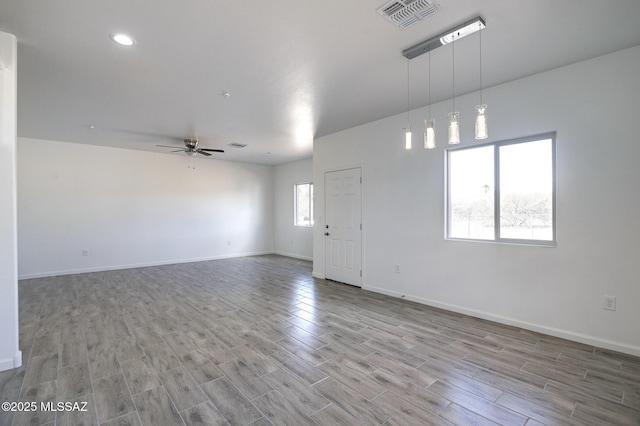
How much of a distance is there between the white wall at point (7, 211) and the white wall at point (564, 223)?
4.42 metres

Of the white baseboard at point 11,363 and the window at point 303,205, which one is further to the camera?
the window at point 303,205

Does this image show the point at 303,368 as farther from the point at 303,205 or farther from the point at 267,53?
the point at 303,205

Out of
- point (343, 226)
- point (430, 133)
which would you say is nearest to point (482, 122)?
point (430, 133)

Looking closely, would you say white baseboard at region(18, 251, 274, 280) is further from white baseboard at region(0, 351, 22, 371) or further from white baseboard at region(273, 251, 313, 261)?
white baseboard at region(0, 351, 22, 371)

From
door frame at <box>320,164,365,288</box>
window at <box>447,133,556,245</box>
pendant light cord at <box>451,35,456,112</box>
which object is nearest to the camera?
pendant light cord at <box>451,35,456,112</box>

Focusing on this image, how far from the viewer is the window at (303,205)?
28.0 feet

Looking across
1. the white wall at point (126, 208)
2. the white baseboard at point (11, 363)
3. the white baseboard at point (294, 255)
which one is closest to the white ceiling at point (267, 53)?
the white wall at point (126, 208)

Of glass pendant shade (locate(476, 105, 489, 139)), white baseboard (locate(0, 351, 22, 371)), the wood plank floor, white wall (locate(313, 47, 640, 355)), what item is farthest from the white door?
white baseboard (locate(0, 351, 22, 371))

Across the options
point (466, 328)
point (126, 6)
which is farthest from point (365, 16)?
point (466, 328)

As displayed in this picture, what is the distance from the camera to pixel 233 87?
11.6 ft

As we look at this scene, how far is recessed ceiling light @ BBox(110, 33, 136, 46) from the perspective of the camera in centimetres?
249

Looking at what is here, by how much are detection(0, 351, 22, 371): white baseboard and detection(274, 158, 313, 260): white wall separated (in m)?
6.14

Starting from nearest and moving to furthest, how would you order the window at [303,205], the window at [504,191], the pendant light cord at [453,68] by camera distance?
the pendant light cord at [453,68] < the window at [504,191] < the window at [303,205]

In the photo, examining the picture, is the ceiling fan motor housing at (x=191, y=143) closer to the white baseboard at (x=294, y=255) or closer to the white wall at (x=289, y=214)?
the white wall at (x=289, y=214)
